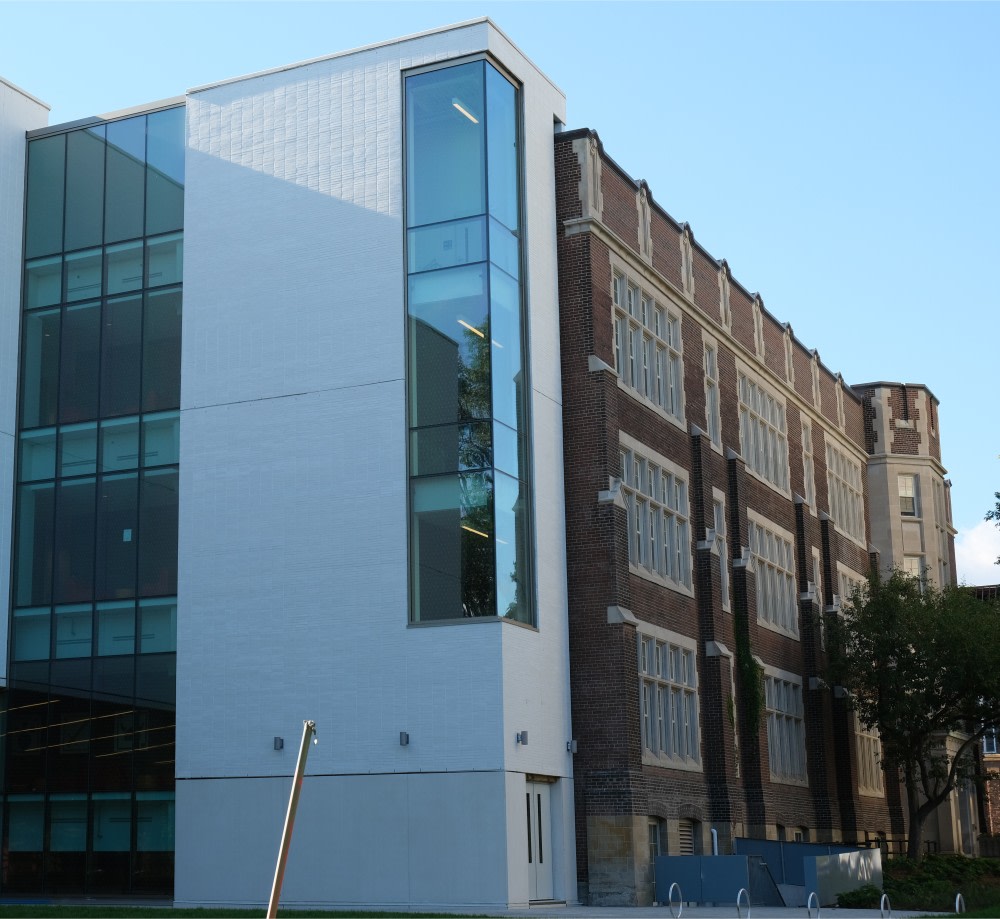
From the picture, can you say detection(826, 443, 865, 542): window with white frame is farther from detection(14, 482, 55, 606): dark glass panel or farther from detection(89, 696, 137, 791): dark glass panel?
detection(14, 482, 55, 606): dark glass panel

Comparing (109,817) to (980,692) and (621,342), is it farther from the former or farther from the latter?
(980,692)

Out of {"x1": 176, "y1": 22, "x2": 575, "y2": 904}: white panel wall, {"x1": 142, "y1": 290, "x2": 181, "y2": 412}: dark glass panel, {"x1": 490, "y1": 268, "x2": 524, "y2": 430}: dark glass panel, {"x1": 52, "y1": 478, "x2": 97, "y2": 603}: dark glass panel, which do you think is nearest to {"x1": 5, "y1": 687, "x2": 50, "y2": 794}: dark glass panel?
{"x1": 52, "y1": 478, "x2": 97, "y2": 603}: dark glass panel

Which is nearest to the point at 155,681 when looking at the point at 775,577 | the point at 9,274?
the point at 9,274

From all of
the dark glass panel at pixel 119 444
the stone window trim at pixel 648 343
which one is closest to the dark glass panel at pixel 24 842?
the dark glass panel at pixel 119 444

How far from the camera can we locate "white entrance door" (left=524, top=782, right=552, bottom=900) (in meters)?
31.0

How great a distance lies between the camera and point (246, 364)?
1344 inches

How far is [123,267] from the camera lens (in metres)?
36.5

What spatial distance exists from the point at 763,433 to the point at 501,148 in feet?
55.4

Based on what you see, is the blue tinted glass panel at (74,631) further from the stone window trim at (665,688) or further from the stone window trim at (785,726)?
the stone window trim at (785,726)

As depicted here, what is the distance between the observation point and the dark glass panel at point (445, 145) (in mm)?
32906

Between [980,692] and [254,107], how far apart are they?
81.7 ft

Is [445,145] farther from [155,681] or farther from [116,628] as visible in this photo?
[155,681]

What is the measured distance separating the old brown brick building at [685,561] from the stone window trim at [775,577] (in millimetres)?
100

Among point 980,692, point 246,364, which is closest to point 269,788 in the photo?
point 246,364
